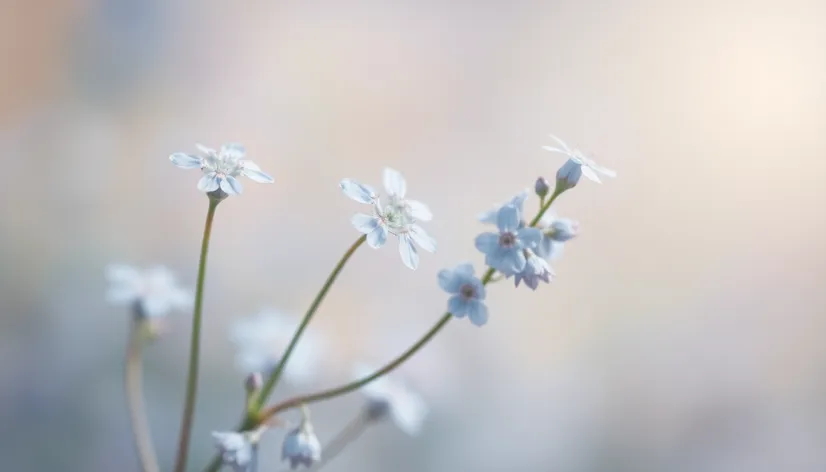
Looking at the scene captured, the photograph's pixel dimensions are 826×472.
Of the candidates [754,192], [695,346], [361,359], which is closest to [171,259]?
[361,359]

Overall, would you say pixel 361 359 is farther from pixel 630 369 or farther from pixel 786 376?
pixel 786 376

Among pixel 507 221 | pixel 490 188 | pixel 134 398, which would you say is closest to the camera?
pixel 507 221

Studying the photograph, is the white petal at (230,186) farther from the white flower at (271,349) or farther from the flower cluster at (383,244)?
the white flower at (271,349)

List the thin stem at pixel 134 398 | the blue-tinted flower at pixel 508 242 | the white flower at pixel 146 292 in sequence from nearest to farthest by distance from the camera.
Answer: the blue-tinted flower at pixel 508 242 < the thin stem at pixel 134 398 < the white flower at pixel 146 292

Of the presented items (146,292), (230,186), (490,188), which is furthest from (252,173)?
(490,188)

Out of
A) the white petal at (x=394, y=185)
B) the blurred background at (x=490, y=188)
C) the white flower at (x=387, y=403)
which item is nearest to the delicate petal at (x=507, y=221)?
the white petal at (x=394, y=185)

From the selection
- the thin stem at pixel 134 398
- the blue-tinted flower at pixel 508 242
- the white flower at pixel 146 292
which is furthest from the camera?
the white flower at pixel 146 292

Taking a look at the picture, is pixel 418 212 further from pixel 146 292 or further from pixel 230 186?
pixel 146 292
